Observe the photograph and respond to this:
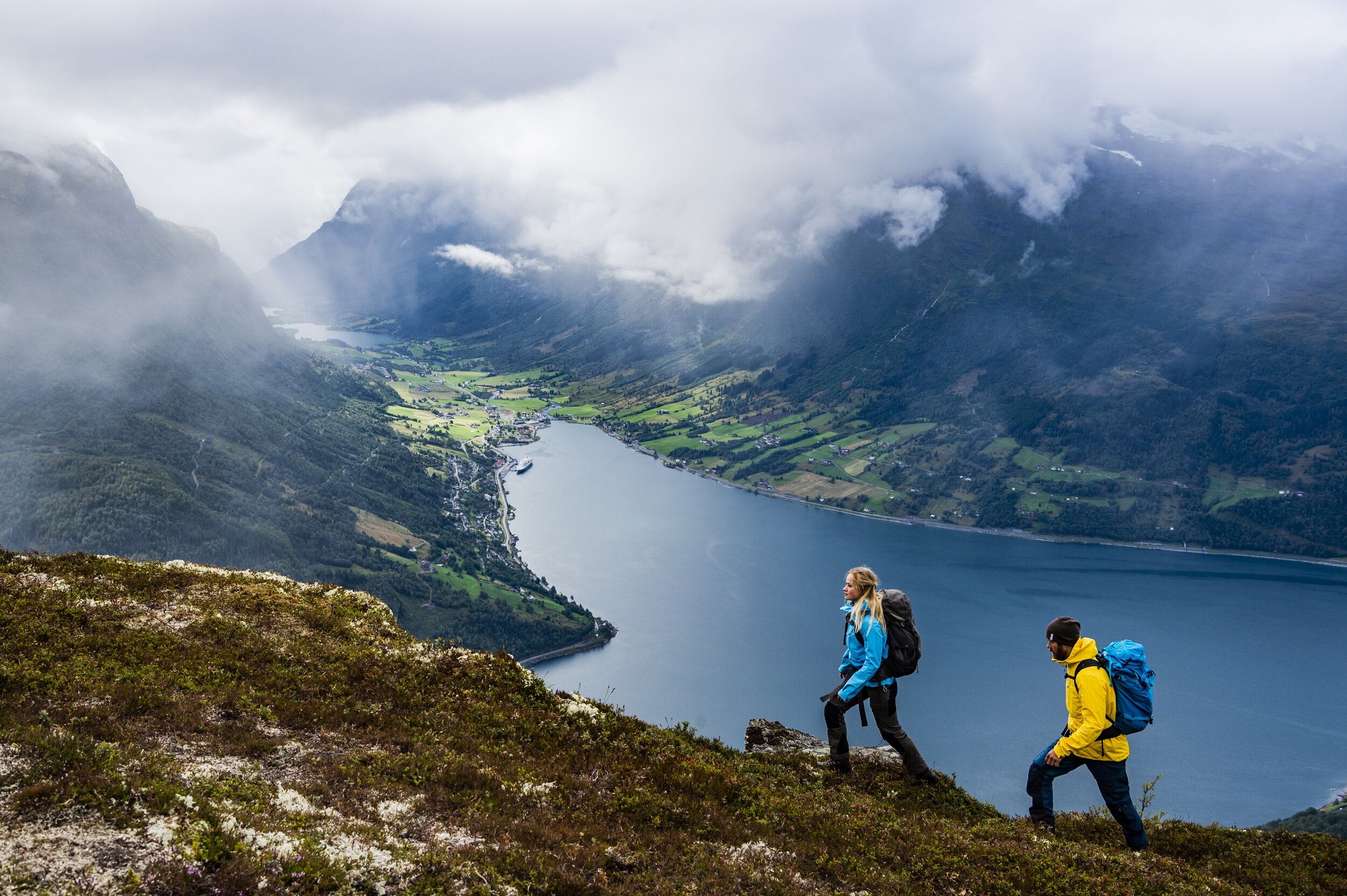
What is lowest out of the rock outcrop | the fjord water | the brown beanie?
the fjord water

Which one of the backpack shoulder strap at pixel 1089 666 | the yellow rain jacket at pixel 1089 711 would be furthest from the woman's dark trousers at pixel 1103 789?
the backpack shoulder strap at pixel 1089 666

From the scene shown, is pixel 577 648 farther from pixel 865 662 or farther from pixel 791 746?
pixel 865 662

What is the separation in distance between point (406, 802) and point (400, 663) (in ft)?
18.1

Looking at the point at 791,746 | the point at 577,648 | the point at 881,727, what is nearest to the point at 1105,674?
the point at 881,727

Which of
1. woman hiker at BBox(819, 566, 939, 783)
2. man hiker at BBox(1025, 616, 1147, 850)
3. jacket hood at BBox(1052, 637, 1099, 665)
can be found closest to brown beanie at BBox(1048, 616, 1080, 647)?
man hiker at BBox(1025, 616, 1147, 850)

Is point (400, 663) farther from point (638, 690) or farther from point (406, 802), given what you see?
point (638, 690)

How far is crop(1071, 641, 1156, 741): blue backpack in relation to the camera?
10.9 metres

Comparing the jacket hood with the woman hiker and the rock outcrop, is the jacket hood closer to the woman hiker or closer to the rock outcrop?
the woman hiker

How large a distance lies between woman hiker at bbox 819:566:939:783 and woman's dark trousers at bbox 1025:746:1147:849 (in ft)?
6.56

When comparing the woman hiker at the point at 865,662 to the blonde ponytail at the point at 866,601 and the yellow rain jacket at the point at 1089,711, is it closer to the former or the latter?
the blonde ponytail at the point at 866,601

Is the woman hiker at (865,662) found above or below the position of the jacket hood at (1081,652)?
below

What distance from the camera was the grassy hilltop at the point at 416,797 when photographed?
838 centimetres

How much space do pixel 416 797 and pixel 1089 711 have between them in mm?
10319

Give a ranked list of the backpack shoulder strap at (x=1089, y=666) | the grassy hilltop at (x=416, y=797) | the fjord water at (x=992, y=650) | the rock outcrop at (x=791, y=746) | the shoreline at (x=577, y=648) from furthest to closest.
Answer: the shoreline at (x=577, y=648) < the fjord water at (x=992, y=650) < the rock outcrop at (x=791, y=746) < the backpack shoulder strap at (x=1089, y=666) < the grassy hilltop at (x=416, y=797)
